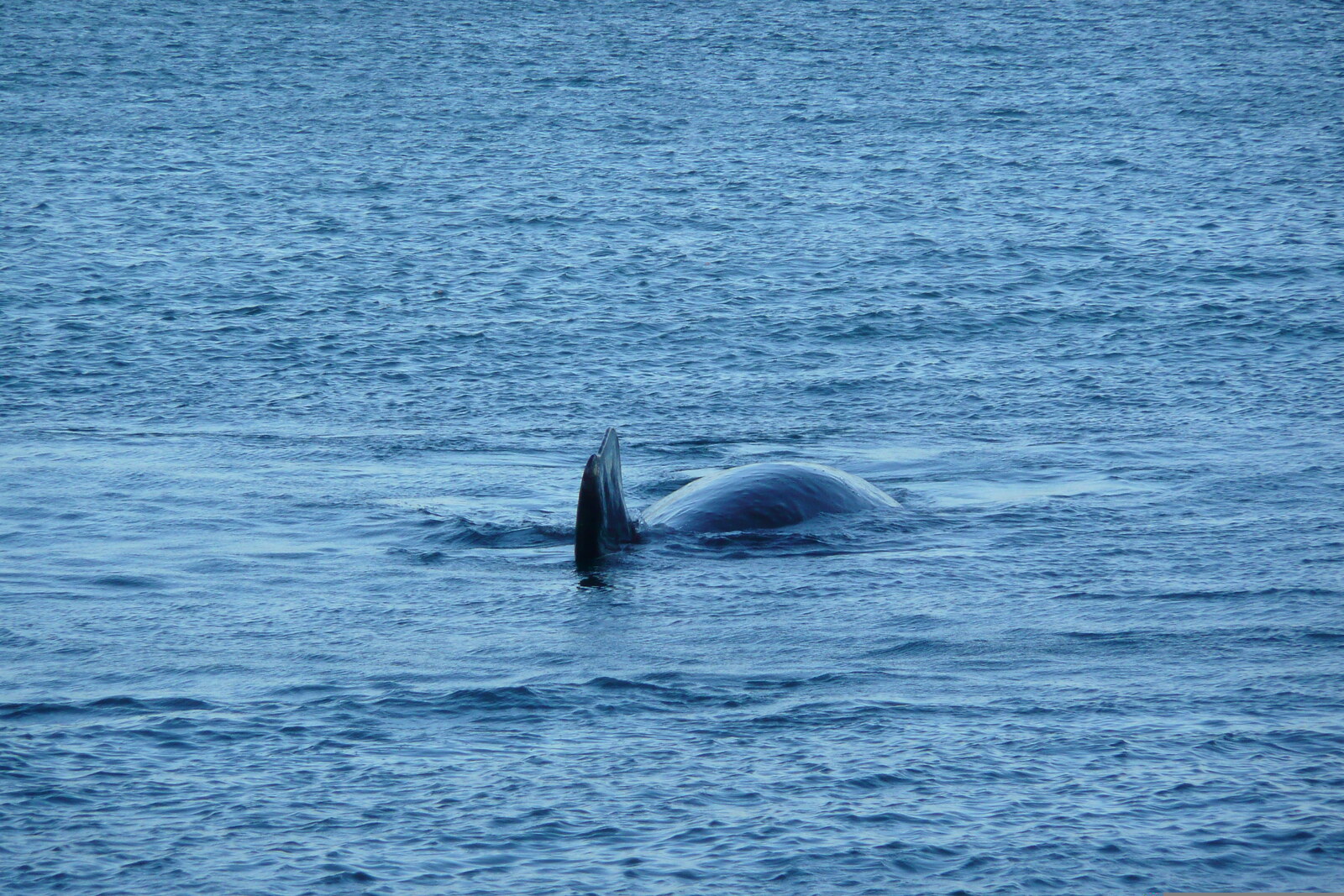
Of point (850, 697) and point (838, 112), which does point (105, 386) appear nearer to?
point (850, 697)

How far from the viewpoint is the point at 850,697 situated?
32.4 feet

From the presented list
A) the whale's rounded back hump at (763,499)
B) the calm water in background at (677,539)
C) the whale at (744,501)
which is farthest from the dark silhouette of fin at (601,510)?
the whale's rounded back hump at (763,499)

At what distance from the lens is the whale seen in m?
13.1

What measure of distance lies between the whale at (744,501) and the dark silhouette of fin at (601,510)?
0.04 feet

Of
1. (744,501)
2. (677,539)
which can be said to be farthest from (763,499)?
(677,539)

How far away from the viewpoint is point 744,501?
14031 millimetres

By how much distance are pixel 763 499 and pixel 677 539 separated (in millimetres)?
977

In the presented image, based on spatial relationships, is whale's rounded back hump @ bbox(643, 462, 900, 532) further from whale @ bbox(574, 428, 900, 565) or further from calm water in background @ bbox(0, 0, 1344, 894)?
calm water in background @ bbox(0, 0, 1344, 894)

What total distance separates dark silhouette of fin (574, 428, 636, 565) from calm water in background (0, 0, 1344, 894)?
23cm

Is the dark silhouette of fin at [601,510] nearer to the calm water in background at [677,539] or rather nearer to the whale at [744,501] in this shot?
the whale at [744,501]

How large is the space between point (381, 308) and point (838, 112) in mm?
24501

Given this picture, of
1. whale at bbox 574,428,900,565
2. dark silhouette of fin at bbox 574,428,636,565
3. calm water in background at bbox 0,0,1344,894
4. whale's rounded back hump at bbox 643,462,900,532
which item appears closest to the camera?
calm water in background at bbox 0,0,1344,894

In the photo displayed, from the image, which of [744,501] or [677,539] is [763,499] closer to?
[744,501]

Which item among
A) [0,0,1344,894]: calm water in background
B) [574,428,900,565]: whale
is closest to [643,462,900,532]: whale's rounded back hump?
[574,428,900,565]: whale
